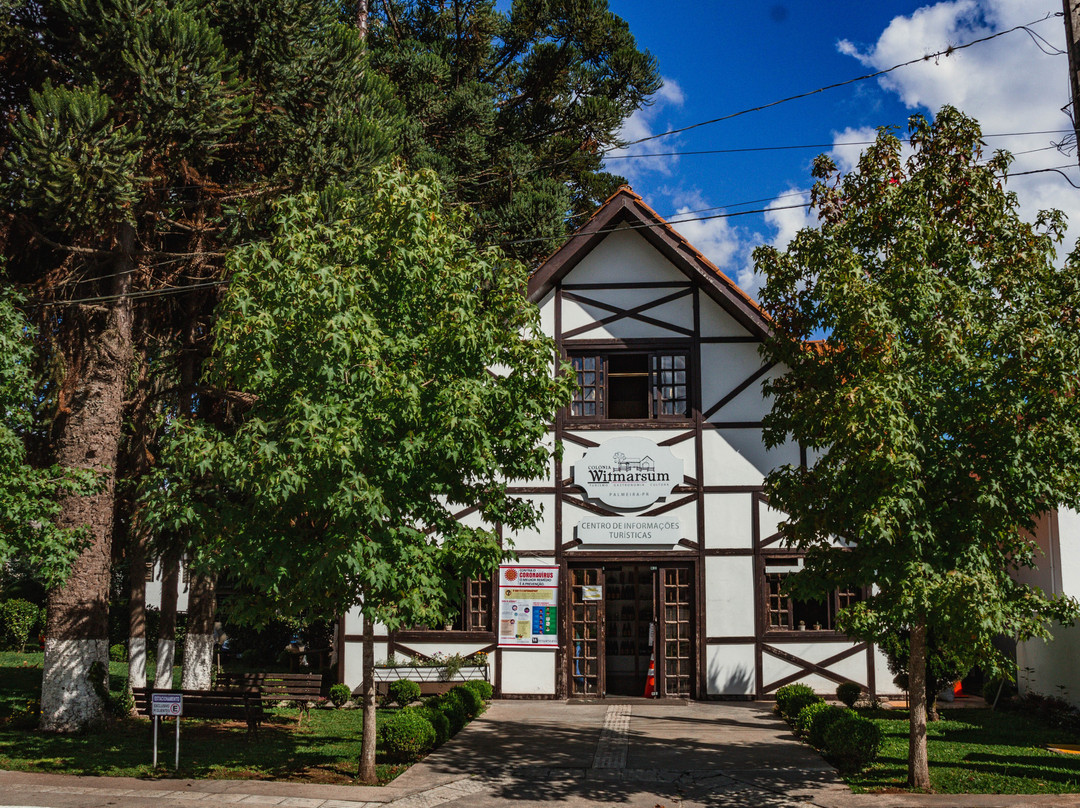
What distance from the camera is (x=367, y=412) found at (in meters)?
11.2

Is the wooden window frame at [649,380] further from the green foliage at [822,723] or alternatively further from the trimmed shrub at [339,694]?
the green foliage at [822,723]

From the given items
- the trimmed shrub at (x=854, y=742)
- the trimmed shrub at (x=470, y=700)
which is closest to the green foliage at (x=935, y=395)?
the trimmed shrub at (x=854, y=742)

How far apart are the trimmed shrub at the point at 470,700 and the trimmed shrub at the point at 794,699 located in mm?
5364

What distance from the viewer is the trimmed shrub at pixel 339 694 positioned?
18.6 meters

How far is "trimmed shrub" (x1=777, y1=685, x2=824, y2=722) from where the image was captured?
15.7m

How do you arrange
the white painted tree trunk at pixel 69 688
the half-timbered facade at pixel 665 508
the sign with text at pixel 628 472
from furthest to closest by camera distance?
the sign with text at pixel 628 472 → the half-timbered facade at pixel 665 508 → the white painted tree trunk at pixel 69 688

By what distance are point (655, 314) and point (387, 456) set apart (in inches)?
391

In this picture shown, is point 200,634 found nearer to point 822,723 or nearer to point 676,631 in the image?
point 676,631

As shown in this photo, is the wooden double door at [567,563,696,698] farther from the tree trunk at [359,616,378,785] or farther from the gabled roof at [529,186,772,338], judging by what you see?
the tree trunk at [359,616,378,785]

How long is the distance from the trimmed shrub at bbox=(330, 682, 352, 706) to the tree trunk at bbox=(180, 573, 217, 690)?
2.54 meters

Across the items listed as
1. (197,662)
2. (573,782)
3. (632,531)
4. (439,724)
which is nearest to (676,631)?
(632,531)

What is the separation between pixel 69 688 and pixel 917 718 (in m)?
12.7

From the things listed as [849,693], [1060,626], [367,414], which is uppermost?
[367,414]

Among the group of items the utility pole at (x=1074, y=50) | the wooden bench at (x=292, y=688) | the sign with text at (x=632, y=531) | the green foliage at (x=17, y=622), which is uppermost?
the utility pole at (x=1074, y=50)
